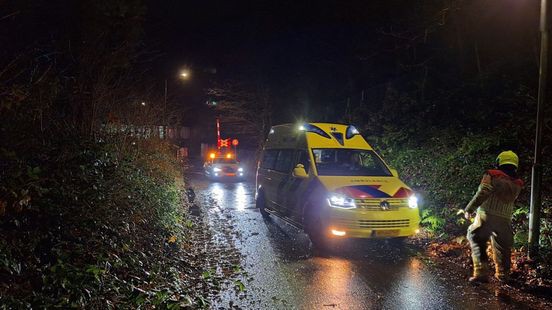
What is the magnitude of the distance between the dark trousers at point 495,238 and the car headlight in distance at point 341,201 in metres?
2.04

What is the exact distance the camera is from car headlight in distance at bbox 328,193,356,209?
7195 millimetres

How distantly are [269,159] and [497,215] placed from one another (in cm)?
628

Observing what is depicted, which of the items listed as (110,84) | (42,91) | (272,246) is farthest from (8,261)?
(110,84)

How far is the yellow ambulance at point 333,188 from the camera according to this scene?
7.16 metres

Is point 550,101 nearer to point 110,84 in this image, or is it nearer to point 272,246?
point 272,246

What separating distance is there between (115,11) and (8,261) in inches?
368

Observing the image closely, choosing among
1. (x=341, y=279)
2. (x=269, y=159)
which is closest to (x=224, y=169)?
(x=269, y=159)

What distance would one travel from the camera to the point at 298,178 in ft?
28.3

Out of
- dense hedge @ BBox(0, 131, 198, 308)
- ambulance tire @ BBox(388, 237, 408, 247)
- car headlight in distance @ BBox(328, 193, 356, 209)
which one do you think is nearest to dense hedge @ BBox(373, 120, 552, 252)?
ambulance tire @ BBox(388, 237, 408, 247)

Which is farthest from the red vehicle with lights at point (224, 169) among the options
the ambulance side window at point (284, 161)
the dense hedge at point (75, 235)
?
the dense hedge at point (75, 235)

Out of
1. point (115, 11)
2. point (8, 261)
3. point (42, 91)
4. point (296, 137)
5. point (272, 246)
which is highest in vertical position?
Answer: point (115, 11)

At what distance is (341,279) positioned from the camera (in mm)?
5969

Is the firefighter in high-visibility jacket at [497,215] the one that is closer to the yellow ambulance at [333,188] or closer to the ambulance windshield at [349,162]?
the yellow ambulance at [333,188]

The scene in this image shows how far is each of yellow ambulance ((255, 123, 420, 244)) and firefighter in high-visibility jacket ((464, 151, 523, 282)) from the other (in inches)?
65.7
